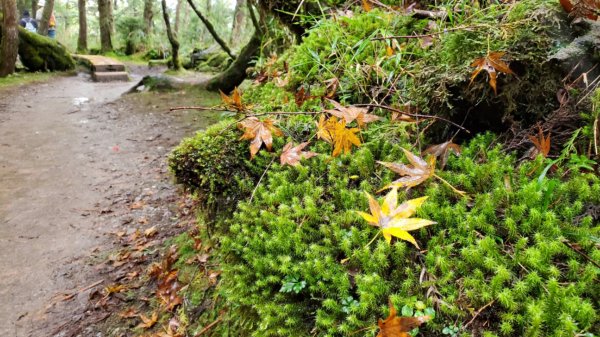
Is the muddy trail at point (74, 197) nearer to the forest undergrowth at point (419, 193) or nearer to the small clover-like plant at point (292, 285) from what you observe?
the forest undergrowth at point (419, 193)

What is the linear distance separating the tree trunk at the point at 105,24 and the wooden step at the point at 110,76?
6786 mm

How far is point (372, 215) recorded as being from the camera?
4.87ft

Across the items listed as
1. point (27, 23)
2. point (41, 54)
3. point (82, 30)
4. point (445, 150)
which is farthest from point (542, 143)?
point (82, 30)

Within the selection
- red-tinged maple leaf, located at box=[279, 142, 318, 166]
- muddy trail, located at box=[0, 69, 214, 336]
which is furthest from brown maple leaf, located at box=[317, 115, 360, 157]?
muddy trail, located at box=[0, 69, 214, 336]

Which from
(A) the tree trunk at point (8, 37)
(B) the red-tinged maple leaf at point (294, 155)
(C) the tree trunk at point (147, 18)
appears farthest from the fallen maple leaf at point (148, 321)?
(C) the tree trunk at point (147, 18)

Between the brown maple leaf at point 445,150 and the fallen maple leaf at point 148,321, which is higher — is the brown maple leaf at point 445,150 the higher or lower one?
the higher one

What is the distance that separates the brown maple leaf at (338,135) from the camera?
1870mm

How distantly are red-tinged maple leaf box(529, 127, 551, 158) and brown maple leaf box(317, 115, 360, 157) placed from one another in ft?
2.64

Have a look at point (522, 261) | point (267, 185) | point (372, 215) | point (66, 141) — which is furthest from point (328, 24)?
point (66, 141)

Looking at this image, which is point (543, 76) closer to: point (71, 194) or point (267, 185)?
point (267, 185)

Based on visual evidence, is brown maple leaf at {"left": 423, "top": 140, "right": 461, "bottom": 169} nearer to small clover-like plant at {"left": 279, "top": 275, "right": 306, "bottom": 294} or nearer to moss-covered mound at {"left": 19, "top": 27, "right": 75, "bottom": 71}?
small clover-like plant at {"left": 279, "top": 275, "right": 306, "bottom": 294}

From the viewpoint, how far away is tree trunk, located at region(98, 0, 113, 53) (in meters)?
19.9

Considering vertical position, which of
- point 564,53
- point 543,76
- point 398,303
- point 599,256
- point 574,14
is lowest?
point 398,303

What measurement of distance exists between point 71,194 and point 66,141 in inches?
107
